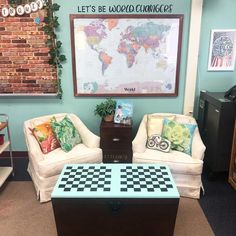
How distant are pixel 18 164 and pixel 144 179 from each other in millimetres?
2004

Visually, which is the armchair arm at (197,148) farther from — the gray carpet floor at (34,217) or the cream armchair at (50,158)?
the cream armchair at (50,158)

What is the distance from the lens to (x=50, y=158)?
2615 millimetres

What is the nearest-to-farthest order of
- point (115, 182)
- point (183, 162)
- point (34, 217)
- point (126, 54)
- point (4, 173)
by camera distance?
point (115, 182)
point (34, 217)
point (183, 162)
point (4, 173)
point (126, 54)

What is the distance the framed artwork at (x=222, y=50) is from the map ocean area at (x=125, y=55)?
48 centimetres

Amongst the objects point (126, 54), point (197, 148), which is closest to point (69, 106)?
point (126, 54)

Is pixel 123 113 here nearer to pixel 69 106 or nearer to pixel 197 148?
pixel 69 106

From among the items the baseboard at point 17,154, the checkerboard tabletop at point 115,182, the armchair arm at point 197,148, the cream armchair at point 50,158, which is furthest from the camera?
the baseboard at point 17,154

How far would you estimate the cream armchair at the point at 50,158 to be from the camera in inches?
98.8

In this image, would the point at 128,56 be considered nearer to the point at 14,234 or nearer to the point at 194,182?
the point at 194,182

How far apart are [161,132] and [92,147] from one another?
0.85m

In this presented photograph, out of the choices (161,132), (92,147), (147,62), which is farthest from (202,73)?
(92,147)

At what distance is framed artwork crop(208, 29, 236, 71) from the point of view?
312 cm

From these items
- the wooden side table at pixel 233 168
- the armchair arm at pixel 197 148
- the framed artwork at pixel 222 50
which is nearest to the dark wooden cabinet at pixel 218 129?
the wooden side table at pixel 233 168

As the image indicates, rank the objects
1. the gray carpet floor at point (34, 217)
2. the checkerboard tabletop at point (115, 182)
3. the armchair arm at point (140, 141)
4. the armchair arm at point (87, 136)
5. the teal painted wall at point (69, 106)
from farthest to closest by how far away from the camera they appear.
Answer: the teal painted wall at point (69, 106)
the armchair arm at point (87, 136)
the armchair arm at point (140, 141)
the gray carpet floor at point (34, 217)
the checkerboard tabletop at point (115, 182)
